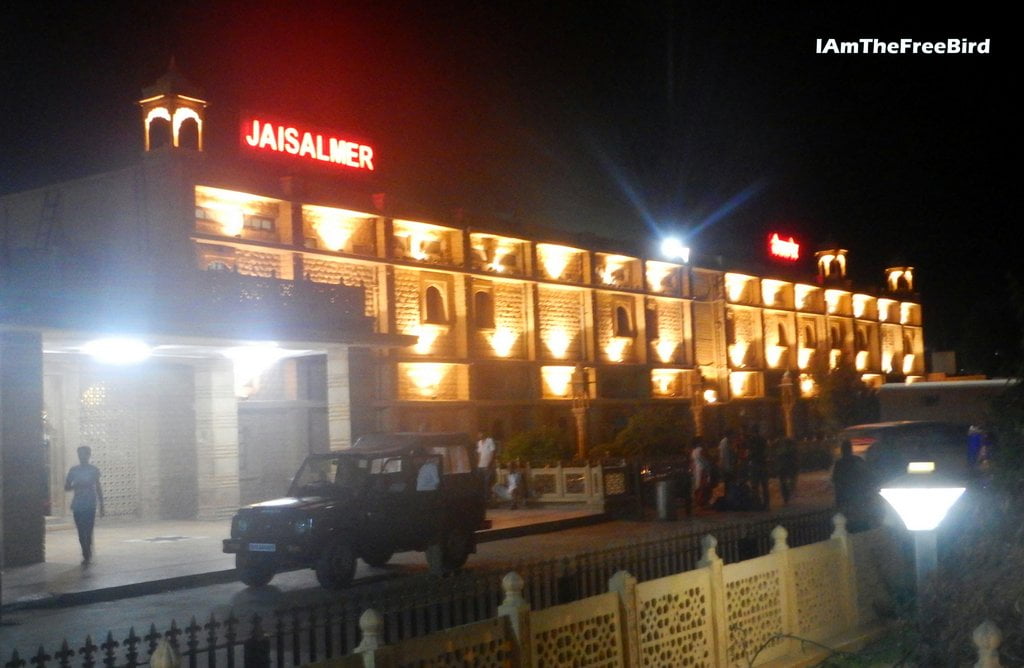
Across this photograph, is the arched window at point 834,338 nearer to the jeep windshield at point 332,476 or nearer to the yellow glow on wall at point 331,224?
the yellow glow on wall at point 331,224

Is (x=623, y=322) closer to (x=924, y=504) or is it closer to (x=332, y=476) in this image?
(x=332, y=476)

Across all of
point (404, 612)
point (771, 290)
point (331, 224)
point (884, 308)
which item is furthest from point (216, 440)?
point (884, 308)

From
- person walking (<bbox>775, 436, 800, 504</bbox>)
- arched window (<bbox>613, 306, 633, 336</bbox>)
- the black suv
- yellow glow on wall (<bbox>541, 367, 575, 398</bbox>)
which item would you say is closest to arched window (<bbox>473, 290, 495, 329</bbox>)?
yellow glow on wall (<bbox>541, 367, 575, 398</bbox>)

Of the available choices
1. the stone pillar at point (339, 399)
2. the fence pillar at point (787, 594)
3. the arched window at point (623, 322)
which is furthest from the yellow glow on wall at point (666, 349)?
the fence pillar at point (787, 594)

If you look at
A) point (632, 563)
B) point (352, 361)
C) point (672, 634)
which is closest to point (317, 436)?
point (352, 361)

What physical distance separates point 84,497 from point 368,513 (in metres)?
4.93

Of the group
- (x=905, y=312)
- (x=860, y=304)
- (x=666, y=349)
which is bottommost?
(x=666, y=349)

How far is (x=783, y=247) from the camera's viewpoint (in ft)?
204

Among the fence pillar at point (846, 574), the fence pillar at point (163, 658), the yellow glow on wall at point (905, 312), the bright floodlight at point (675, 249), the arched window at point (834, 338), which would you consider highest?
the bright floodlight at point (675, 249)

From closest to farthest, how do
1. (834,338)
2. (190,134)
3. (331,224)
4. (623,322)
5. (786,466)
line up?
1. (786,466)
2. (190,134)
3. (331,224)
4. (623,322)
5. (834,338)

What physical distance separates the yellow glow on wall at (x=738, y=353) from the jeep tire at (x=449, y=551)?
39.2m

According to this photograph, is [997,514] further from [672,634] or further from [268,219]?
[268,219]

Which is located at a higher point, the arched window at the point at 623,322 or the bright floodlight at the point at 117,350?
the arched window at the point at 623,322

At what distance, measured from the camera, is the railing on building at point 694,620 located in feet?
22.1
